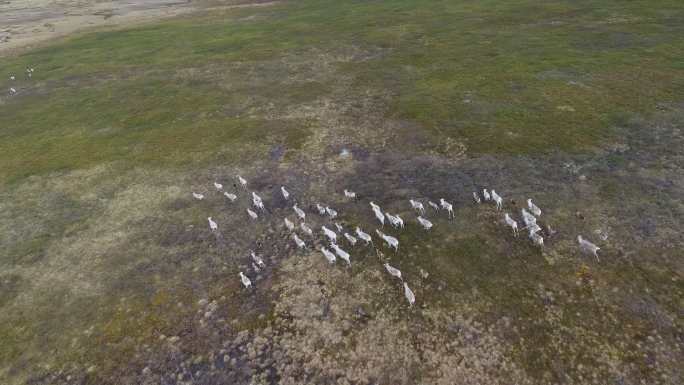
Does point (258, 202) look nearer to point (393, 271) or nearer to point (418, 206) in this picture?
point (418, 206)

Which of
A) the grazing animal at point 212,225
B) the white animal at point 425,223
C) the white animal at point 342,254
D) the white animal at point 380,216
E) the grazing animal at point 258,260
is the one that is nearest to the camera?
the white animal at point 342,254

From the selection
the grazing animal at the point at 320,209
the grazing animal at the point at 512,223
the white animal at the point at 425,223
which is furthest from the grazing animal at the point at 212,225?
the grazing animal at the point at 512,223

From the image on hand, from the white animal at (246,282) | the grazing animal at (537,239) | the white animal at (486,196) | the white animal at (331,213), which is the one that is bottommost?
the white animal at (246,282)

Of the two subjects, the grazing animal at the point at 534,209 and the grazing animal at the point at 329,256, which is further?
the grazing animal at the point at 534,209

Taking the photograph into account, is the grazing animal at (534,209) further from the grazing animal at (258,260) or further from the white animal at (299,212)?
the grazing animal at (258,260)

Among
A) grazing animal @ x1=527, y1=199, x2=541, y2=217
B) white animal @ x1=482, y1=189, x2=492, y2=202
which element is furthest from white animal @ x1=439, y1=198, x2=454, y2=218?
grazing animal @ x1=527, y1=199, x2=541, y2=217

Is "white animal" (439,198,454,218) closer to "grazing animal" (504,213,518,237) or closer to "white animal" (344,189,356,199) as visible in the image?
"grazing animal" (504,213,518,237)

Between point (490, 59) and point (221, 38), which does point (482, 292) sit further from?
point (221, 38)

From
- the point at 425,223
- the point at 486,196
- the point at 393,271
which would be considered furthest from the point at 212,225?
the point at 486,196
